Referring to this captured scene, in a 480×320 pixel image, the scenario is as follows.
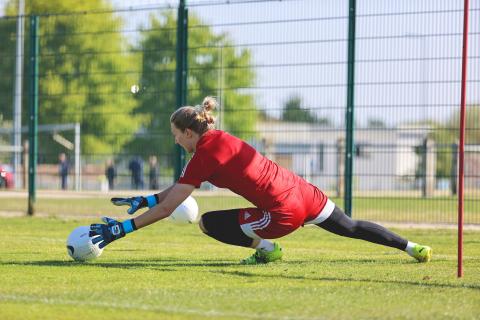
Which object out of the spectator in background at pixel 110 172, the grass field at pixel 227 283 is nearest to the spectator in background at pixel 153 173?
the spectator in background at pixel 110 172

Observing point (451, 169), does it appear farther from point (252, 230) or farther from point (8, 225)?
point (252, 230)

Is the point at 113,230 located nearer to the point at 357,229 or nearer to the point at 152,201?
the point at 152,201

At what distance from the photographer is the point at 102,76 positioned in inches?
763

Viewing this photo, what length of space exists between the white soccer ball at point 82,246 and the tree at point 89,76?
990cm

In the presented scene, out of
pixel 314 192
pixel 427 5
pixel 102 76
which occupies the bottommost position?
pixel 314 192

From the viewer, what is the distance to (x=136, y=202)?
908cm

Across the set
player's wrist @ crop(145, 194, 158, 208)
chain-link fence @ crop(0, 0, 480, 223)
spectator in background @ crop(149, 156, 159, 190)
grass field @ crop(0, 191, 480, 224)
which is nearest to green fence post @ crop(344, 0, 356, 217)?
chain-link fence @ crop(0, 0, 480, 223)

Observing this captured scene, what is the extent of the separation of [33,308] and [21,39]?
1482cm

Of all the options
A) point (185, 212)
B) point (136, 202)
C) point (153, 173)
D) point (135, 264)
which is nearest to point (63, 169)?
point (153, 173)

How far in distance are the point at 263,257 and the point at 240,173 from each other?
50.3 inches

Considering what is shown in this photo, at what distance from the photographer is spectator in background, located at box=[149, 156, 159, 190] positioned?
18688 millimetres

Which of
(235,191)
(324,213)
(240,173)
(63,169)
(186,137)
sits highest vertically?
(186,137)

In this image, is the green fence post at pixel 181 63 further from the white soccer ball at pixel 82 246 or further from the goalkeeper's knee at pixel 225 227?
the goalkeeper's knee at pixel 225 227

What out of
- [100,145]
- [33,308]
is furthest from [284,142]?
[33,308]
